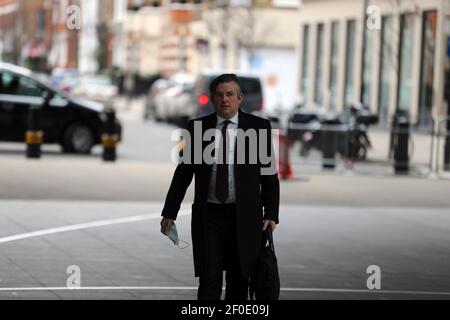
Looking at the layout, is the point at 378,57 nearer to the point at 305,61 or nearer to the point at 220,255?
the point at 305,61

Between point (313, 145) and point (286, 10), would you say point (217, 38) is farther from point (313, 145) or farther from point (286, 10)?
point (313, 145)

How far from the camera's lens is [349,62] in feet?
173

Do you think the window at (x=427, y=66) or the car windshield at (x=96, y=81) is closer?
the window at (x=427, y=66)

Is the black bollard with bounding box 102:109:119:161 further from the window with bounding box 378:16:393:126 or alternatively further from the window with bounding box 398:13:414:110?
the window with bounding box 378:16:393:126

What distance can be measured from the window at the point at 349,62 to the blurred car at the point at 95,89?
14619 millimetres

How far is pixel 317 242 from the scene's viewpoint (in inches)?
578

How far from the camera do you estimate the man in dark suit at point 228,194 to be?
801 cm

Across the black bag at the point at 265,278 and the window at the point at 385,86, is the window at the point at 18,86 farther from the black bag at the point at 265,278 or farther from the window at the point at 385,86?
the window at the point at 385,86

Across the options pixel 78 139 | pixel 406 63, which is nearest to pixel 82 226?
pixel 78 139

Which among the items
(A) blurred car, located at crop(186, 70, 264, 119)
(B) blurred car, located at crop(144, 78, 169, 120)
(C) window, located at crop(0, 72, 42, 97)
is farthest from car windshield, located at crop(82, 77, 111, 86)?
(C) window, located at crop(0, 72, 42, 97)

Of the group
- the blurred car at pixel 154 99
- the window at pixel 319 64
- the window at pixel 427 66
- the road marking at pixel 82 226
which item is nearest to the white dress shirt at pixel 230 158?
the road marking at pixel 82 226

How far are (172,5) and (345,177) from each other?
56.7m

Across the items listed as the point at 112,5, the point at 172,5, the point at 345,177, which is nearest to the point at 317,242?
the point at 345,177

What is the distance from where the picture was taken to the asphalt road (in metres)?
11.1
